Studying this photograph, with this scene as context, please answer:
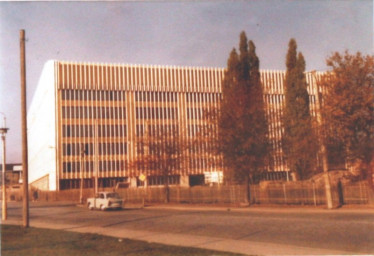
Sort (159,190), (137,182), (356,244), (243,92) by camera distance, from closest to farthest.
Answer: (356,244), (243,92), (159,190), (137,182)

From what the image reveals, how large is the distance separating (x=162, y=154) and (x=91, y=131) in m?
39.2

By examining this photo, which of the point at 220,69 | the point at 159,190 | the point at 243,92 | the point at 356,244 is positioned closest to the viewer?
the point at 356,244

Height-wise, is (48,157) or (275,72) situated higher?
(275,72)

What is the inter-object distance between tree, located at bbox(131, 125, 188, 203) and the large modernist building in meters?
29.7

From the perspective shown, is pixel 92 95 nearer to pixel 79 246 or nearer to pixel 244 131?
pixel 244 131

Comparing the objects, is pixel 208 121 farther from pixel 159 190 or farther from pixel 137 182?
pixel 137 182

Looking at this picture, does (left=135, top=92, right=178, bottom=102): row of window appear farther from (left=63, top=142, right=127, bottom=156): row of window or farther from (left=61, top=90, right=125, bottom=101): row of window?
(left=63, top=142, right=127, bottom=156): row of window

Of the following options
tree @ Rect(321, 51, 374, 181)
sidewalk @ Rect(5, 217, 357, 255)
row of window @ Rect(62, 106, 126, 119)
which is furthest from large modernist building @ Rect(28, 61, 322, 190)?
sidewalk @ Rect(5, 217, 357, 255)

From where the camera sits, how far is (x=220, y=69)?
286 feet

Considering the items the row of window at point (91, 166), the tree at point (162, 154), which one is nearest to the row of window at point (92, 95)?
the row of window at point (91, 166)

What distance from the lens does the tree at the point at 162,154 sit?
1796 inches

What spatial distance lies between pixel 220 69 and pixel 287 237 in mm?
74095

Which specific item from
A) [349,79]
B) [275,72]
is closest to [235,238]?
Result: [349,79]

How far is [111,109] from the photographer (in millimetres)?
82688
